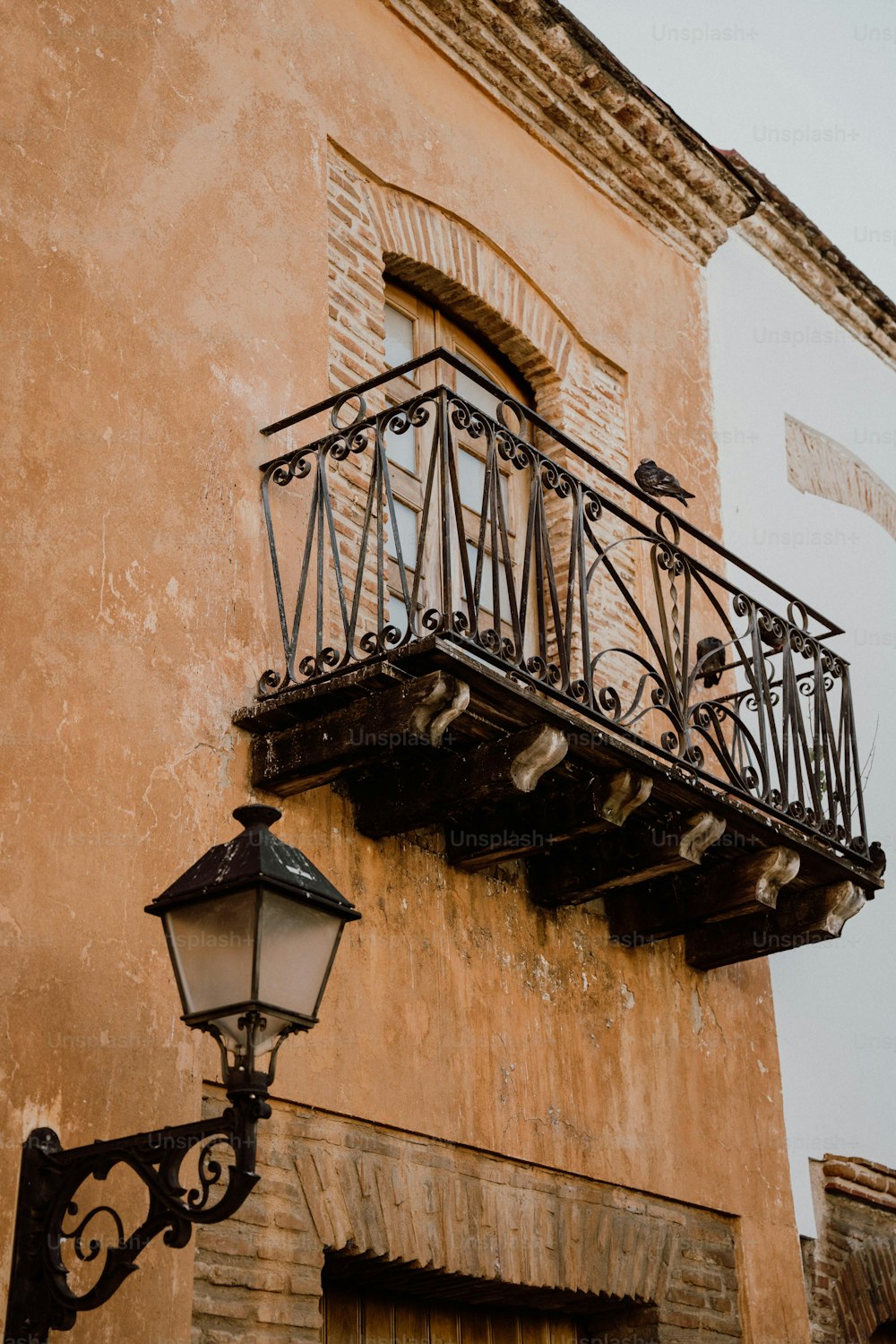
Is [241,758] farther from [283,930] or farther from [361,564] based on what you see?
[283,930]

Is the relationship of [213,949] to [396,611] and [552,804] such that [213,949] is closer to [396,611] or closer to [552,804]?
[552,804]

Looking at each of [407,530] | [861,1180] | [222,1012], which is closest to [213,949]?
[222,1012]

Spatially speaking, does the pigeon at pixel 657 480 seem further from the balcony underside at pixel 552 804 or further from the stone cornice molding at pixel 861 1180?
the stone cornice molding at pixel 861 1180

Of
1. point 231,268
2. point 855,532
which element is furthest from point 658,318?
point 231,268

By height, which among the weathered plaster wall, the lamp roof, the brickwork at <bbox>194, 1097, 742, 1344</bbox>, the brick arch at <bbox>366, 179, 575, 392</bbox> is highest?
the brick arch at <bbox>366, 179, 575, 392</bbox>

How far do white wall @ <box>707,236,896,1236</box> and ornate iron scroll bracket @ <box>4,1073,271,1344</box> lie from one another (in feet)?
13.5

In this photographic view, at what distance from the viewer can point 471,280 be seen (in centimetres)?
773

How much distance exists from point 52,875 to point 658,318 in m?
5.29

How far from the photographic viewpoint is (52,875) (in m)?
4.89

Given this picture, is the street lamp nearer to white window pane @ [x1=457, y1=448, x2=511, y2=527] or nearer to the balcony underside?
the balcony underside

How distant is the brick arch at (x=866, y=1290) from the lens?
7621 mm

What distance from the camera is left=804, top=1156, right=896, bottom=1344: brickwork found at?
7.54 m

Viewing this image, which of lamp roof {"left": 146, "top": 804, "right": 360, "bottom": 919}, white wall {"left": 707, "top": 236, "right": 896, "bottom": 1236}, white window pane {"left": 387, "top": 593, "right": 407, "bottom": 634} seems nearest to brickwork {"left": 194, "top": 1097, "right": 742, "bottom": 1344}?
white wall {"left": 707, "top": 236, "right": 896, "bottom": 1236}

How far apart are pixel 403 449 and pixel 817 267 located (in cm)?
430
